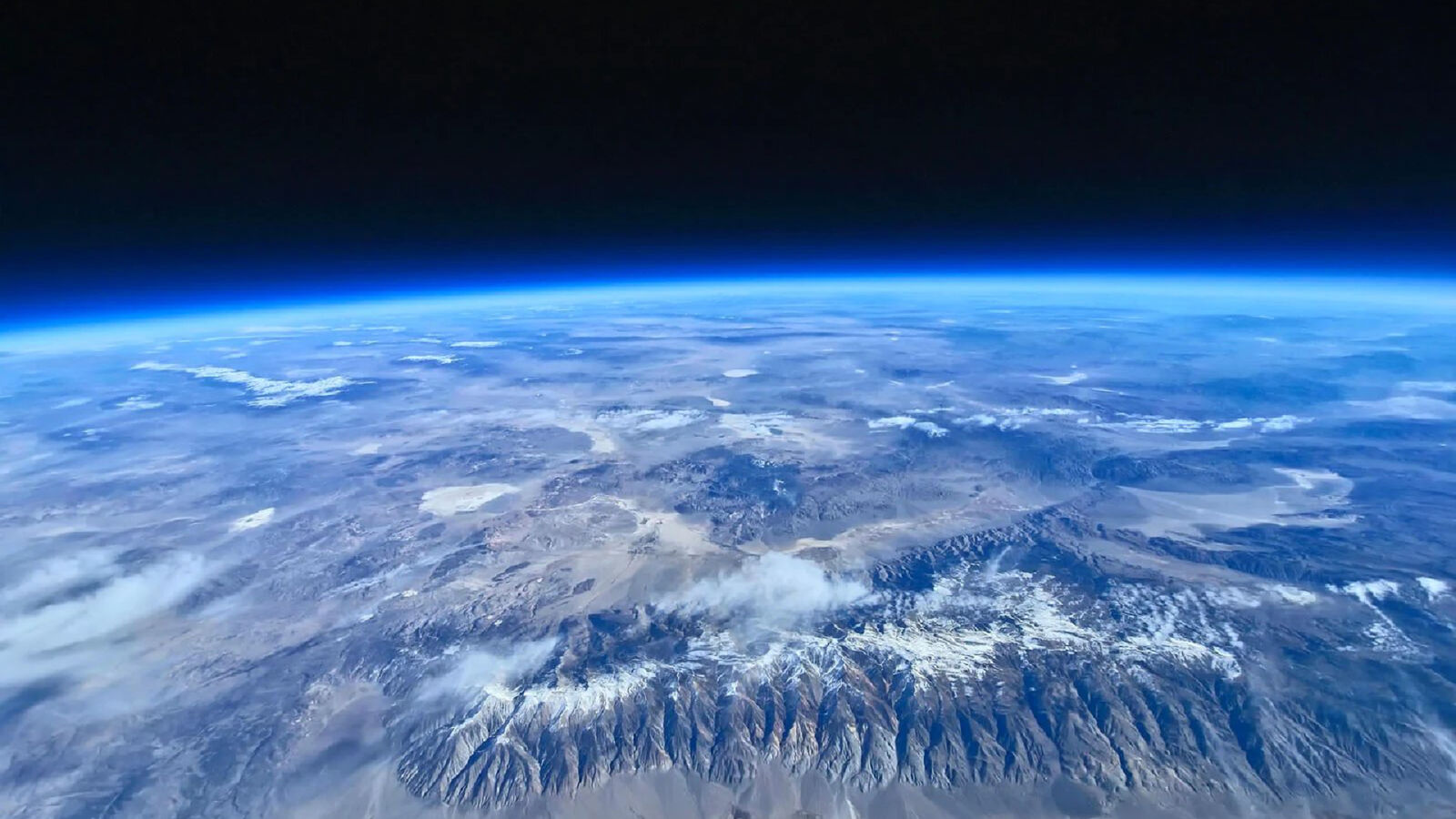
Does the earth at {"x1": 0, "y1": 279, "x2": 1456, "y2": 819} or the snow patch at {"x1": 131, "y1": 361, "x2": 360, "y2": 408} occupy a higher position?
the snow patch at {"x1": 131, "y1": 361, "x2": 360, "y2": 408}

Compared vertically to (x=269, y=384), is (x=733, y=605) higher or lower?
lower

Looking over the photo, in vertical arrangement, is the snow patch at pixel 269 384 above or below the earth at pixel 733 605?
above

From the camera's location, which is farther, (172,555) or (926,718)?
(172,555)

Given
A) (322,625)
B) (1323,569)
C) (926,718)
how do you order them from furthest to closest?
(1323,569)
(322,625)
(926,718)

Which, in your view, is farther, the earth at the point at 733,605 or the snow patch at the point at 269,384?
the snow patch at the point at 269,384

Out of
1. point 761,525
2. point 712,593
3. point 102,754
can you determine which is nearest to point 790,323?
point 761,525

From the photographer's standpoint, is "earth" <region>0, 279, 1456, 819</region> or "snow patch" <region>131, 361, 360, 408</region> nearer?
"earth" <region>0, 279, 1456, 819</region>

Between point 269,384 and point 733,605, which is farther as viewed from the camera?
point 269,384

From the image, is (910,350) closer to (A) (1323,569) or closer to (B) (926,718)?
(A) (1323,569)
